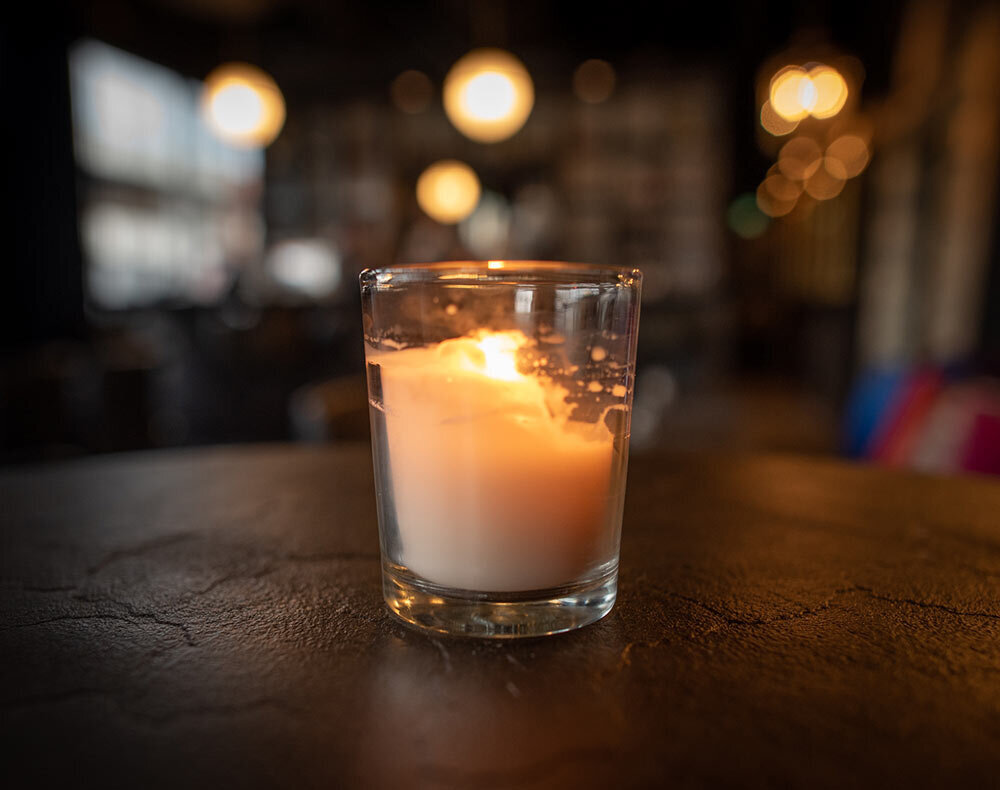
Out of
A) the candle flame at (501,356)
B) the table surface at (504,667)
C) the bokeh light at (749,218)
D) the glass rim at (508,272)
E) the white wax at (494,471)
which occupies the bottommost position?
the table surface at (504,667)

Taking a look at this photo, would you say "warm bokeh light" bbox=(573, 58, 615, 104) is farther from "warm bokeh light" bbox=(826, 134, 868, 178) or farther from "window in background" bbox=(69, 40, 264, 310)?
"window in background" bbox=(69, 40, 264, 310)

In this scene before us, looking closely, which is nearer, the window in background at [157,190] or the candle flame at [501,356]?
the candle flame at [501,356]

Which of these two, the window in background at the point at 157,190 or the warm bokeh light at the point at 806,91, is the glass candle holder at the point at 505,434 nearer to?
the warm bokeh light at the point at 806,91

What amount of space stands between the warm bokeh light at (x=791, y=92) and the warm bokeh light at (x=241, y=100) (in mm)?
3103

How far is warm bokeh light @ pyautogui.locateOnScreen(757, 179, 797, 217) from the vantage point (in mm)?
11391

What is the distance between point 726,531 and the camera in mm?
682

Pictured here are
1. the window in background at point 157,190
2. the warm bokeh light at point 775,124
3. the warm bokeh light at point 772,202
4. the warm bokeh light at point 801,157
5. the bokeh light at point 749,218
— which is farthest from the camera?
the bokeh light at point 749,218

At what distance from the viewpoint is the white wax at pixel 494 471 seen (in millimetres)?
437

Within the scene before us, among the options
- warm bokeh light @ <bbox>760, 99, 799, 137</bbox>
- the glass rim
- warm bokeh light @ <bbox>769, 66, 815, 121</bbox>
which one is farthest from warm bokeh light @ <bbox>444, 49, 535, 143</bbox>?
the glass rim

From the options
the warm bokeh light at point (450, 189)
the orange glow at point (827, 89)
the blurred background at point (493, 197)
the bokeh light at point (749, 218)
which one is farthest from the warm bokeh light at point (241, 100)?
the bokeh light at point (749, 218)

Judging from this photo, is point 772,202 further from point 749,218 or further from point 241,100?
point 241,100

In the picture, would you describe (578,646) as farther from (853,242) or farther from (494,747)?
(853,242)

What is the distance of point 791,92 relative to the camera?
173 inches

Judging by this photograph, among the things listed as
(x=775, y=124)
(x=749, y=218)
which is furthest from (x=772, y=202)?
(x=775, y=124)
